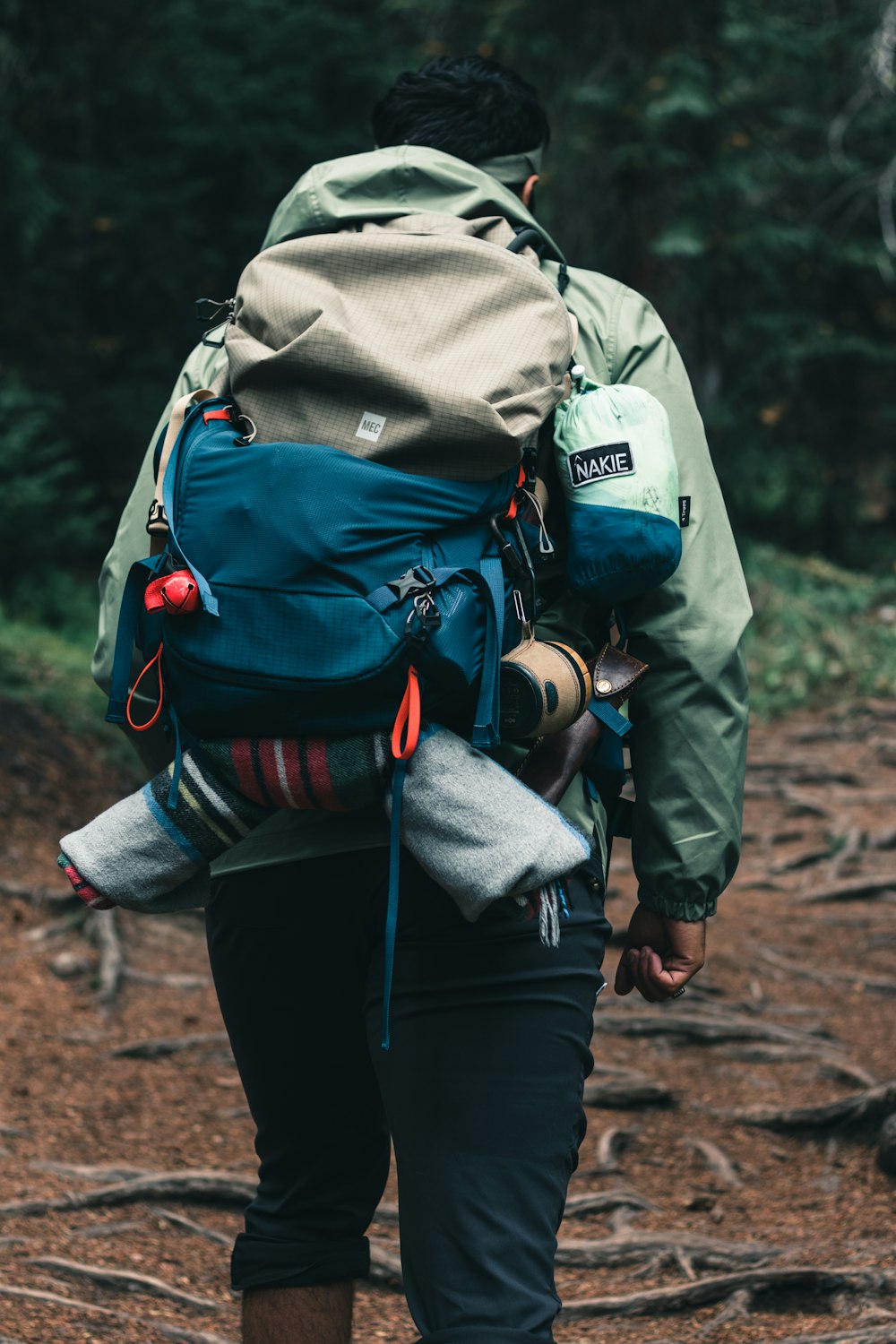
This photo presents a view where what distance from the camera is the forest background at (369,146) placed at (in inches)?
424

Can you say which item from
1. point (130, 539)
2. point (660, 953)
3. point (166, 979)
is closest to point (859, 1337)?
point (660, 953)

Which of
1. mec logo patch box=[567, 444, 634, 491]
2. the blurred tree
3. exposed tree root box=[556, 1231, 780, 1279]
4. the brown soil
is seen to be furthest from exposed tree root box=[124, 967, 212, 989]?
the blurred tree

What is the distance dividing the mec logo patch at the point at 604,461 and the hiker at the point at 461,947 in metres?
0.18

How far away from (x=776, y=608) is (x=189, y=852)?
1146 cm

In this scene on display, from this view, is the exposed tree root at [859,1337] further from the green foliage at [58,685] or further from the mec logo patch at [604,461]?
the green foliage at [58,685]

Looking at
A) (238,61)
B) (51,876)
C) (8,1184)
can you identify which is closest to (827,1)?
(238,61)

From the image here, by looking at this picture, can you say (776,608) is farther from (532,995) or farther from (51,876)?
(532,995)

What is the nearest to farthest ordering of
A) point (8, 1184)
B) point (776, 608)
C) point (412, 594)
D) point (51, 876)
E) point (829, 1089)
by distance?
point (412, 594) < point (8, 1184) < point (829, 1089) < point (51, 876) < point (776, 608)

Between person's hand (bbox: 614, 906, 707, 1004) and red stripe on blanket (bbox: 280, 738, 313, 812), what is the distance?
613 mm

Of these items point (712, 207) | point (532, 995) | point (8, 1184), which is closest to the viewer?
point (532, 995)

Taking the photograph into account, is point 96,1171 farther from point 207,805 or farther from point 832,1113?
point 207,805

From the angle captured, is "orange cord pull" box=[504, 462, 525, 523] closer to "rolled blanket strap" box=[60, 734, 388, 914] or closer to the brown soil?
"rolled blanket strap" box=[60, 734, 388, 914]

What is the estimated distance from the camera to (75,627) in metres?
11.0

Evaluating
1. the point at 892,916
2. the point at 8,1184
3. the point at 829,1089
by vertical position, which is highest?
the point at 8,1184
